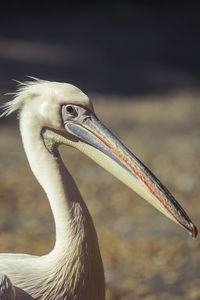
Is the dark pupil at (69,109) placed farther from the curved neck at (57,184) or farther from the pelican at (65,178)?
the curved neck at (57,184)

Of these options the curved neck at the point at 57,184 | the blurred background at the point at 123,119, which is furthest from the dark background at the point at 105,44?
the curved neck at the point at 57,184

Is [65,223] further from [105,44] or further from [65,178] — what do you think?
[105,44]

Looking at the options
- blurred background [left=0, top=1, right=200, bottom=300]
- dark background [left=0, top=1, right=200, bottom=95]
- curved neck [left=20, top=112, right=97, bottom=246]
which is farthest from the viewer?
dark background [left=0, top=1, right=200, bottom=95]

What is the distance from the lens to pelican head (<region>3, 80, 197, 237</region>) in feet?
8.91

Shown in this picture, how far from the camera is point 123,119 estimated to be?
8375mm

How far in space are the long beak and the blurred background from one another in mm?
2140

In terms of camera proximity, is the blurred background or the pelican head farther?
the blurred background

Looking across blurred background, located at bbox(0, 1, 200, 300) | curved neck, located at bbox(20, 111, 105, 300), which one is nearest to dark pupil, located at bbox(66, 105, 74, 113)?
curved neck, located at bbox(20, 111, 105, 300)

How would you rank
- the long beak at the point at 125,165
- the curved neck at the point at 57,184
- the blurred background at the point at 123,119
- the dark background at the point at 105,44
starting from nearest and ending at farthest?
the long beak at the point at 125,165 < the curved neck at the point at 57,184 < the blurred background at the point at 123,119 < the dark background at the point at 105,44

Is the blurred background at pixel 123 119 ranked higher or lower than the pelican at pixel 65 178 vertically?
higher

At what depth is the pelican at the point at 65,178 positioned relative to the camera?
2.73 metres

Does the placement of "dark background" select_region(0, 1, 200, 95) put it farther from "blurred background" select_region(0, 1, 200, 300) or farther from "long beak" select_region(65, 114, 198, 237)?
"long beak" select_region(65, 114, 198, 237)

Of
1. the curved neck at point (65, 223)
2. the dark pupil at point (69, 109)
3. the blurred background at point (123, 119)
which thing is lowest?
the curved neck at point (65, 223)

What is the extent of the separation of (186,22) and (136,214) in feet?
29.5
